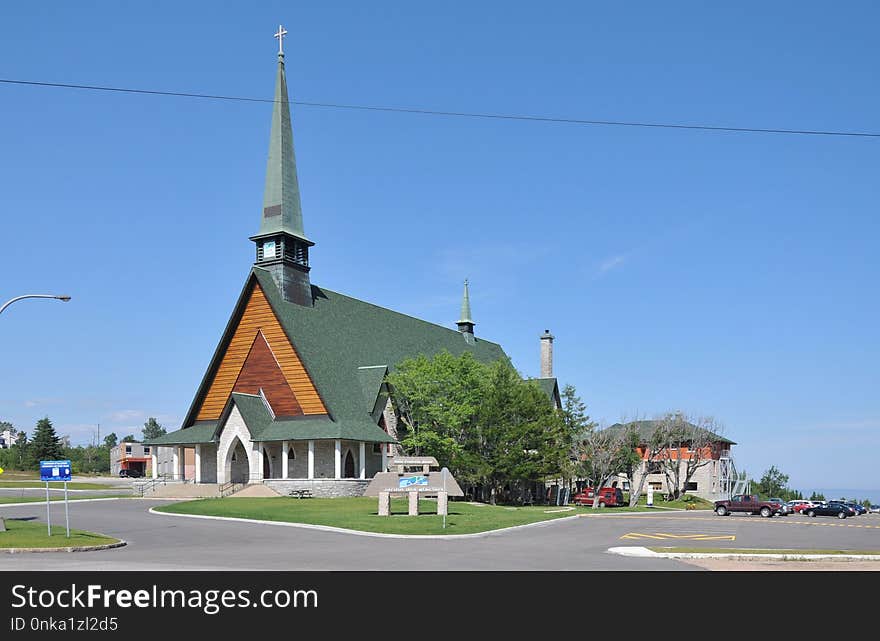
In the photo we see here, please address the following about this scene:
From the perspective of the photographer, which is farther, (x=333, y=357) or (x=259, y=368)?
(x=333, y=357)

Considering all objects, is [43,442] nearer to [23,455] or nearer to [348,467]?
[23,455]

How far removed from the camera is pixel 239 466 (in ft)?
176

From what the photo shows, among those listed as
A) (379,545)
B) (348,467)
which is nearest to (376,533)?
(379,545)

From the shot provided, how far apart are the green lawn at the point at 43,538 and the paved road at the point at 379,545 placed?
1.11 meters

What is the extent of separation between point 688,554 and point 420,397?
35035 mm

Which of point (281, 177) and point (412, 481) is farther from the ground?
point (281, 177)

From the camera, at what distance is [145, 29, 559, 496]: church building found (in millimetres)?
50594

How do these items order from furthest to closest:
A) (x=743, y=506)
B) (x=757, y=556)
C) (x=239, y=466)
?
1. (x=239, y=466)
2. (x=743, y=506)
3. (x=757, y=556)

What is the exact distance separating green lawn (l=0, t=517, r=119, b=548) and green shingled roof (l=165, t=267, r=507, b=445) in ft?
79.1

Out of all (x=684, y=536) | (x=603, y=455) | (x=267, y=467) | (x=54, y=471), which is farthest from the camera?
(x=603, y=455)

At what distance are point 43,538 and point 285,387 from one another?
29546mm
